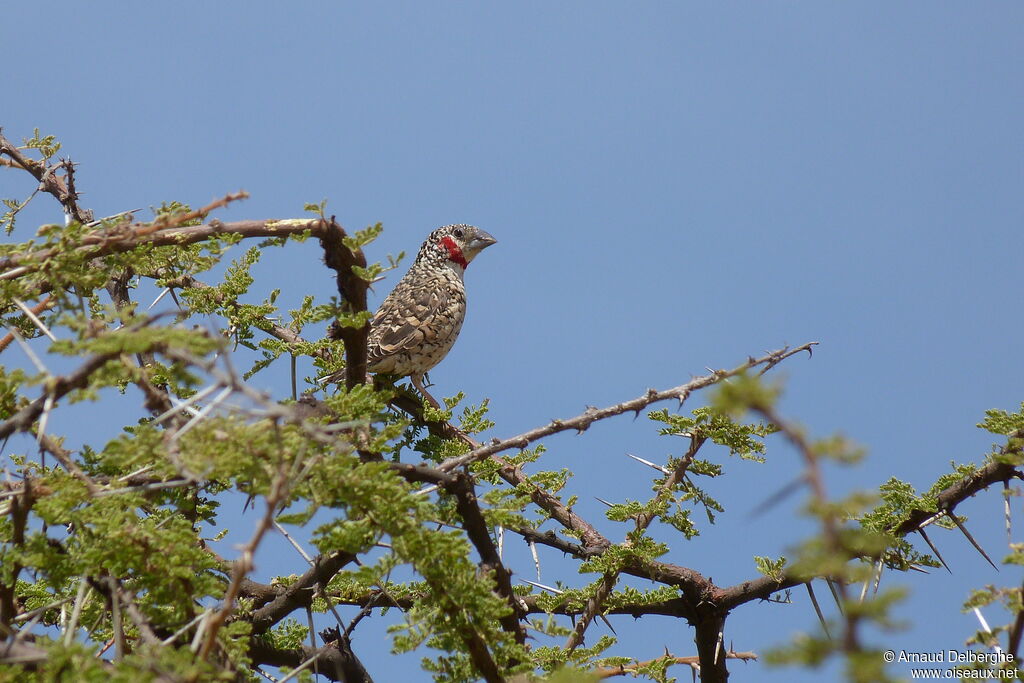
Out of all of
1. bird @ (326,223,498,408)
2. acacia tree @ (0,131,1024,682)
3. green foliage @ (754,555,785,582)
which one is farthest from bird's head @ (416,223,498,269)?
green foliage @ (754,555,785,582)

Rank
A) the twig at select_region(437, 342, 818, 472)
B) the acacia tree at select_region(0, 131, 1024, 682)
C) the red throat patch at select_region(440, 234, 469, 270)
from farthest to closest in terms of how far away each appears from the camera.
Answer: the red throat patch at select_region(440, 234, 469, 270) → the twig at select_region(437, 342, 818, 472) → the acacia tree at select_region(0, 131, 1024, 682)

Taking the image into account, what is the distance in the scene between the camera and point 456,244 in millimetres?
7914

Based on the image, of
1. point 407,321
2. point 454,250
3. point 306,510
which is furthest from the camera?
point 454,250

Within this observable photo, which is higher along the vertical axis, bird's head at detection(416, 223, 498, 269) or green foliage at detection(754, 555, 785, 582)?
bird's head at detection(416, 223, 498, 269)

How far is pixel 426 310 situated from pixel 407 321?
0.27 metres

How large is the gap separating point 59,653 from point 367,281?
144cm

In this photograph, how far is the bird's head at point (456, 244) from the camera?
7.88 meters

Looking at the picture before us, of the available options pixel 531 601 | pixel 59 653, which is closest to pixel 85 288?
pixel 59 653

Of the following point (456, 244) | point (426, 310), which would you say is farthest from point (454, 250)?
point (426, 310)

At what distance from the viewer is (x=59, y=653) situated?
2.19 meters

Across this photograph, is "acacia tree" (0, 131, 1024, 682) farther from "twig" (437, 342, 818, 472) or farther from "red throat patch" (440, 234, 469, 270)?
"red throat patch" (440, 234, 469, 270)

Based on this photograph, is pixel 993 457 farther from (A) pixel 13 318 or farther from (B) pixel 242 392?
(A) pixel 13 318

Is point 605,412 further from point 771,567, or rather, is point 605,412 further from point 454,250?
point 454,250

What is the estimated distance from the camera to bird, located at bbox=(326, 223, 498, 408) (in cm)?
634
